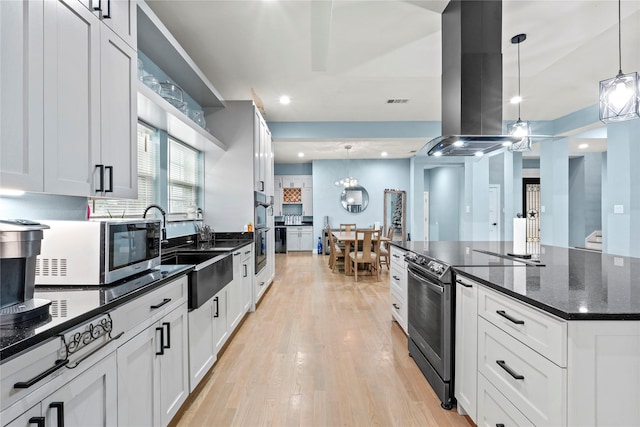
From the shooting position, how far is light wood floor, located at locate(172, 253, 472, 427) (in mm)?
1899

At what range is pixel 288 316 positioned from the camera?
3.71m

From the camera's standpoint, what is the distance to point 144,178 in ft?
9.16

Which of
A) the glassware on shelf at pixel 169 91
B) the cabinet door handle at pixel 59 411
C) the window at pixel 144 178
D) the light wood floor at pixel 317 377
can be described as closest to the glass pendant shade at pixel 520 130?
the light wood floor at pixel 317 377

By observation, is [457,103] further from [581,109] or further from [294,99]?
[581,109]

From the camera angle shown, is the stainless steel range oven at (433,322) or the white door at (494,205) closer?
the stainless steel range oven at (433,322)

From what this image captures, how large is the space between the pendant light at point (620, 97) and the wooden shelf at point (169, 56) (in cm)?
314

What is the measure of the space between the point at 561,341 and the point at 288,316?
117 inches

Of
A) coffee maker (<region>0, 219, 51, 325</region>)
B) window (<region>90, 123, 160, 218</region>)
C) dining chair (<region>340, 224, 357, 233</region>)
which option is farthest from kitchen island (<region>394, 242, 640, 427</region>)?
dining chair (<region>340, 224, 357, 233</region>)

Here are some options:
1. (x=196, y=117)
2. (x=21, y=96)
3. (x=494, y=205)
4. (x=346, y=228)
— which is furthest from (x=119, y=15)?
(x=494, y=205)

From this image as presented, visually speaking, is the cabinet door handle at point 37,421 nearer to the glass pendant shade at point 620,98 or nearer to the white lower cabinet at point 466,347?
the white lower cabinet at point 466,347

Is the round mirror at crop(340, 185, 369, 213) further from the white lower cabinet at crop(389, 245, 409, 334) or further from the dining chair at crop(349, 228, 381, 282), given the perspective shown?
the white lower cabinet at crop(389, 245, 409, 334)

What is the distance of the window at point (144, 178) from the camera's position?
2361mm

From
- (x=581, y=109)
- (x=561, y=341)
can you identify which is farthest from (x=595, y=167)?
(x=561, y=341)

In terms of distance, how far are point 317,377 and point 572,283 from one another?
173 centimetres
